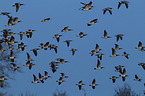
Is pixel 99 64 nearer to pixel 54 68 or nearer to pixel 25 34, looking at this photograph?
pixel 54 68

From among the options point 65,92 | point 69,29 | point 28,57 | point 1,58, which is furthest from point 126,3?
point 65,92

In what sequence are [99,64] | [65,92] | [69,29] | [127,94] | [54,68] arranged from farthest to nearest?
[65,92], [127,94], [69,29], [99,64], [54,68]

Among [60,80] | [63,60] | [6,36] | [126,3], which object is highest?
[126,3]

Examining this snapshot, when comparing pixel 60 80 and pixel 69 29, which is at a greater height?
pixel 69 29

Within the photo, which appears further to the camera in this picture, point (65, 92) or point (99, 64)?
point (65, 92)

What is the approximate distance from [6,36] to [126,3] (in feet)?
27.3

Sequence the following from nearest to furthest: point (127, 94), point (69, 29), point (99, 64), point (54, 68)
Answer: point (54, 68)
point (99, 64)
point (69, 29)
point (127, 94)

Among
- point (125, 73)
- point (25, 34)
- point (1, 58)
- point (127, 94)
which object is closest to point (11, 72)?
point (1, 58)

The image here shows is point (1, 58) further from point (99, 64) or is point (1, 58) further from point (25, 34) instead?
point (99, 64)

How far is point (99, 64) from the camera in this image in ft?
66.8

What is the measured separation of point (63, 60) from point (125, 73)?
4442mm

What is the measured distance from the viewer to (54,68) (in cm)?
1900

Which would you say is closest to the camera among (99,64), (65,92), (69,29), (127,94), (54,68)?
(54,68)

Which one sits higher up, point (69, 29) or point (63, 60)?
point (69, 29)
